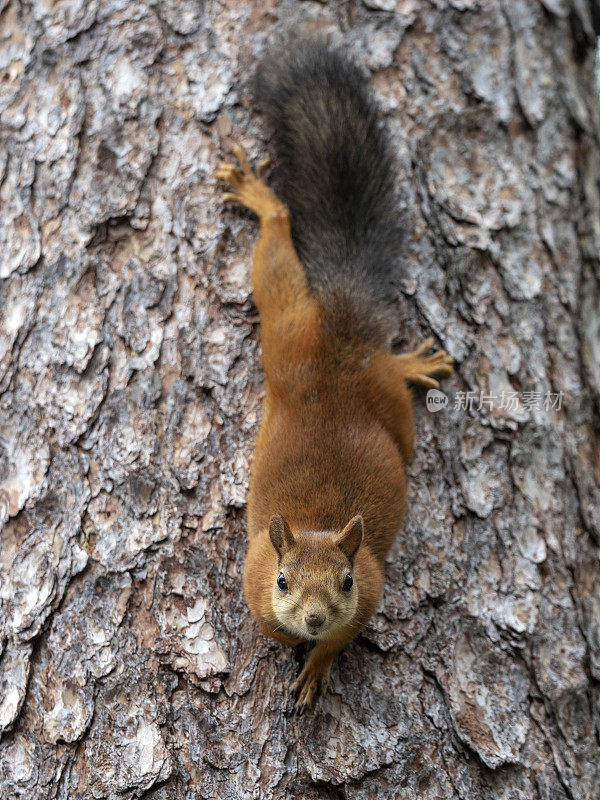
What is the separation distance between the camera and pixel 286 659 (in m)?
2.07

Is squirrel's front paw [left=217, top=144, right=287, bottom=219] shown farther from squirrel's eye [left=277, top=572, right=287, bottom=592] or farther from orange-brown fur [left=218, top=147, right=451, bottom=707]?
squirrel's eye [left=277, top=572, right=287, bottom=592]

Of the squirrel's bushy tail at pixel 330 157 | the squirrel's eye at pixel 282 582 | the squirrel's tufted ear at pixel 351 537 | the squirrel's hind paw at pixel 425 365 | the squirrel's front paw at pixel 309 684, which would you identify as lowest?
the squirrel's front paw at pixel 309 684

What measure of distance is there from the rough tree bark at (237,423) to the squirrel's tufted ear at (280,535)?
0.94 feet

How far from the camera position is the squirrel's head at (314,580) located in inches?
73.5

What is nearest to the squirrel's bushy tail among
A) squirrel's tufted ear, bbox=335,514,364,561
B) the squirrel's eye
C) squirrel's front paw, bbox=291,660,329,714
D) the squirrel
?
the squirrel

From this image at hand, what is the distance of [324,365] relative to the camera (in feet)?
7.54

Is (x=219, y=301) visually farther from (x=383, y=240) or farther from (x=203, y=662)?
(x=203, y=662)

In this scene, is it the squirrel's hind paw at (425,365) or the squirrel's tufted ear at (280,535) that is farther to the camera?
the squirrel's hind paw at (425,365)

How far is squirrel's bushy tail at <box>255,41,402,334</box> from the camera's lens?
2.61m

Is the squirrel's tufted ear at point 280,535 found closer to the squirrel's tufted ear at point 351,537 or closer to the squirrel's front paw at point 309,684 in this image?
the squirrel's tufted ear at point 351,537

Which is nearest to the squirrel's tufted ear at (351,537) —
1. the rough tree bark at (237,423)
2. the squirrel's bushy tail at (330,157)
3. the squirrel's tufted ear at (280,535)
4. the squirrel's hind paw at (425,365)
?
the squirrel's tufted ear at (280,535)

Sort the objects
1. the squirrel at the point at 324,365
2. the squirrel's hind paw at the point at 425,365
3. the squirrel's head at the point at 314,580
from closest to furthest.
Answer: the squirrel's head at the point at 314,580
the squirrel at the point at 324,365
the squirrel's hind paw at the point at 425,365

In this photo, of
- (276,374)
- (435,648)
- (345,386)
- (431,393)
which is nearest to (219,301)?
(276,374)

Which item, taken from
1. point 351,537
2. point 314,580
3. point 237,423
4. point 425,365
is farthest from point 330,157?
point 314,580
